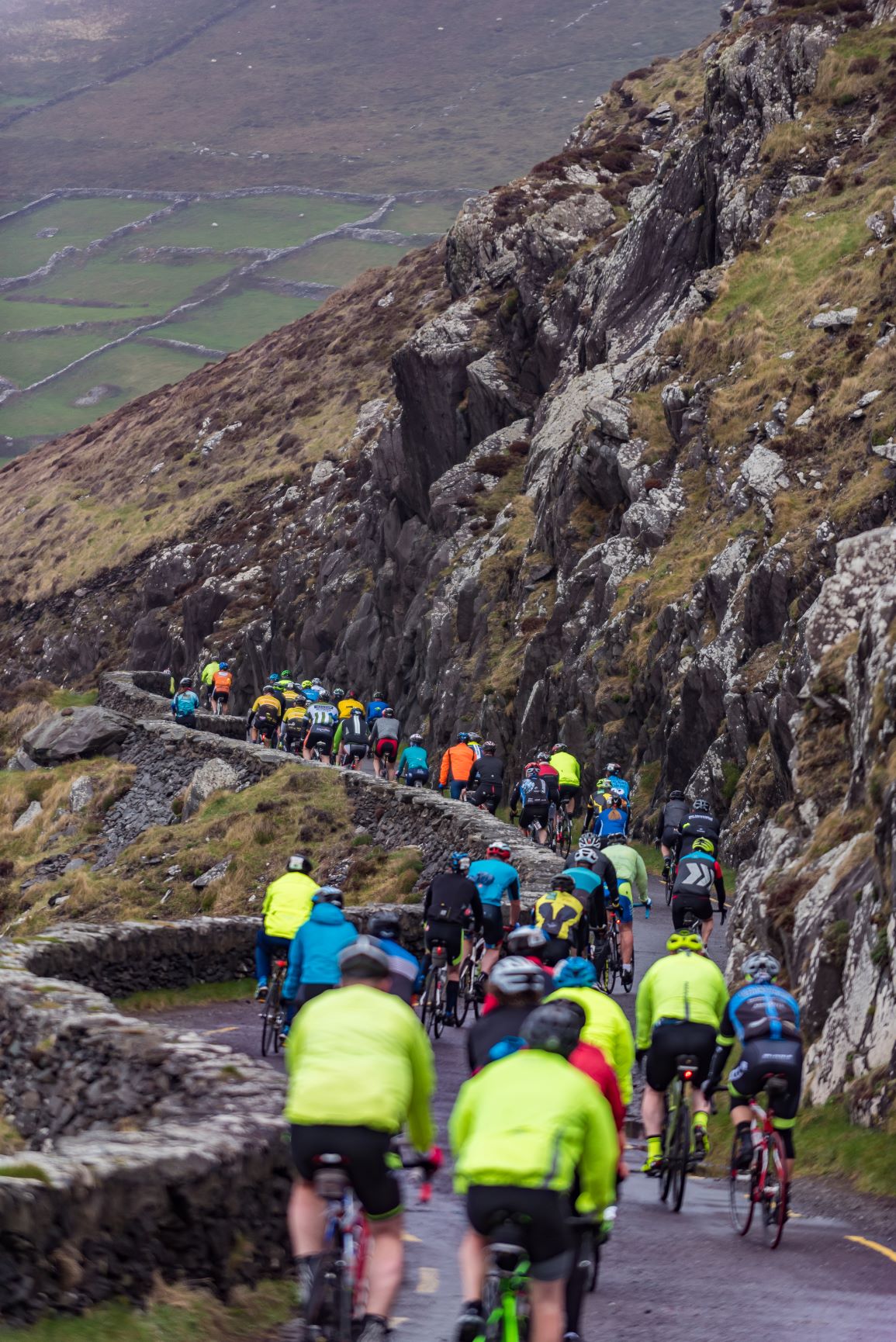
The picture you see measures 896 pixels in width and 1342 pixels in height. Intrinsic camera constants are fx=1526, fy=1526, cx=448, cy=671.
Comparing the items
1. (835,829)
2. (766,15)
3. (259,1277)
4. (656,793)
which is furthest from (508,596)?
(259,1277)

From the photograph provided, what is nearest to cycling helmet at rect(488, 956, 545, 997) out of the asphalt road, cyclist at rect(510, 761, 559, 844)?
the asphalt road

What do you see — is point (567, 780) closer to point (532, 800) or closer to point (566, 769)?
point (566, 769)

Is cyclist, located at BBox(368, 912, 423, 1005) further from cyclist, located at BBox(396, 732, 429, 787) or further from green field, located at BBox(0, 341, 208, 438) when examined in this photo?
green field, located at BBox(0, 341, 208, 438)

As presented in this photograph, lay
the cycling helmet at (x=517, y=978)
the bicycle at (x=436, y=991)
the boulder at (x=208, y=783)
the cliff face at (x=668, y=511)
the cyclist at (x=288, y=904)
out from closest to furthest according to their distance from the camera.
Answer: the cycling helmet at (x=517, y=978)
the cyclist at (x=288, y=904)
the bicycle at (x=436, y=991)
the cliff face at (x=668, y=511)
the boulder at (x=208, y=783)

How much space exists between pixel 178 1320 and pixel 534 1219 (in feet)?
9.38

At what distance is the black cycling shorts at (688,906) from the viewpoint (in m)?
18.0

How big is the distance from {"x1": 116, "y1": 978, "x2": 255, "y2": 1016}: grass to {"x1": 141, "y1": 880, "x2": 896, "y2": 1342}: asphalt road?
8699 millimetres

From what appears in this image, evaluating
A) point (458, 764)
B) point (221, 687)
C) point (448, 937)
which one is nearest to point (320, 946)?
point (448, 937)

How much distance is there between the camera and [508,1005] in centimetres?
752

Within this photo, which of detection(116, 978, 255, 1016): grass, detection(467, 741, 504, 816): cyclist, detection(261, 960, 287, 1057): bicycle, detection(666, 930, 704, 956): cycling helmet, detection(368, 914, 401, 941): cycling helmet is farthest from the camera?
detection(467, 741, 504, 816): cyclist

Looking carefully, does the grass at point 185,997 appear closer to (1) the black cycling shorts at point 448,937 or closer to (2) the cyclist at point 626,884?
(1) the black cycling shorts at point 448,937

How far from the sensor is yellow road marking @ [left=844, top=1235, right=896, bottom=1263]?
33.2 ft

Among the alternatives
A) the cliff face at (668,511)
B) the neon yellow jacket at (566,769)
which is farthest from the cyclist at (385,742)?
the neon yellow jacket at (566,769)

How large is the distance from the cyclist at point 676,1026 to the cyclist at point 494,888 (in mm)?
5459
